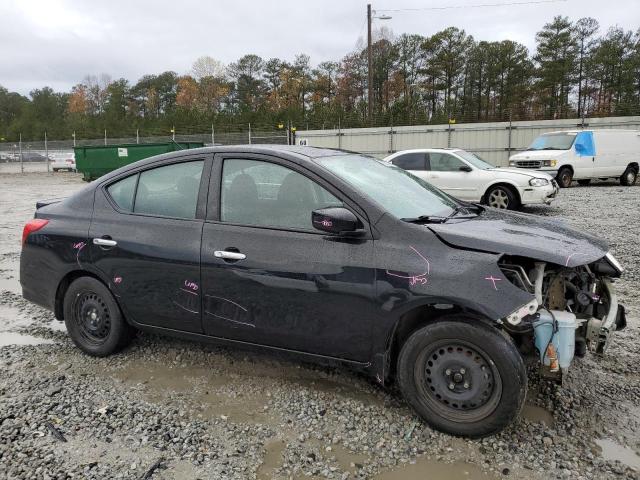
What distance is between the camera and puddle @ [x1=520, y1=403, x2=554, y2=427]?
9.84ft

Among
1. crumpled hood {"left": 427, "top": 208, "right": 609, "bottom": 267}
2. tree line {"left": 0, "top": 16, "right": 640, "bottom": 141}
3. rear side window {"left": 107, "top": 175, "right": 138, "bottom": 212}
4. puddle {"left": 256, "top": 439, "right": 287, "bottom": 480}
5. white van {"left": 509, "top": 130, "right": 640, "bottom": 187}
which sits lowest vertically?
puddle {"left": 256, "top": 439, "right": 287, "bottom": 480}

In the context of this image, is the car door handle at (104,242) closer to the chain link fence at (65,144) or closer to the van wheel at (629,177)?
the van wheel at (629,177)

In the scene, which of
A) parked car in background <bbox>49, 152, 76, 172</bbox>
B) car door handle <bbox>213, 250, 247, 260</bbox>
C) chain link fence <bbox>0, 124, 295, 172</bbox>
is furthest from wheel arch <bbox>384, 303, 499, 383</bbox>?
parked car in background <bbox>49, 152, 76, 172</bbox>

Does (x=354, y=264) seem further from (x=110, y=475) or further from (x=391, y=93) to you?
(x=391, y=93)

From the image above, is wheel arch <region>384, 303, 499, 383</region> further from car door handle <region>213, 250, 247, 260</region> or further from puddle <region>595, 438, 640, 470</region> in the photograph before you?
car door handle <region>213, 250, 247, 260</region>

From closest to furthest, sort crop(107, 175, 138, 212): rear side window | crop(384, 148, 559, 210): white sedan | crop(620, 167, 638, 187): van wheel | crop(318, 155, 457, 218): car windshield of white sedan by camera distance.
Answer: crop(318, 155, 457, 218): car windshield of white sedan, crop(107, 175, 138, 212): rear side window, crop(384, 148, 559, 210): white sedan, crop(620, 167, 638, 187): van wheel

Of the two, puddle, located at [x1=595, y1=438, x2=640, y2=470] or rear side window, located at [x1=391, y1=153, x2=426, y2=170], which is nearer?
puddle, located at [x1=595, y1=438, x2=640, y2=470]

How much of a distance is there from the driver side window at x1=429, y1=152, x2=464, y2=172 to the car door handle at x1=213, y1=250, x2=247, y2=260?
9223 millimetres

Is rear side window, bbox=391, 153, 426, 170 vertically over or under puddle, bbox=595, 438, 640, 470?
over

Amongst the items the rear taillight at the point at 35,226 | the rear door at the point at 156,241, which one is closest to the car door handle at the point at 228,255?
the rear door at the point at 156,241

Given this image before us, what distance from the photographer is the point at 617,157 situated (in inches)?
665

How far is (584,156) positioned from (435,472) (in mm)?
16503

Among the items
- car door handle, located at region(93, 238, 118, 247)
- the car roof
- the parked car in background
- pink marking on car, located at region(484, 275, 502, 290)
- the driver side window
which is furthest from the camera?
the parked car in background

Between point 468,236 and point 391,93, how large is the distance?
49.3m
